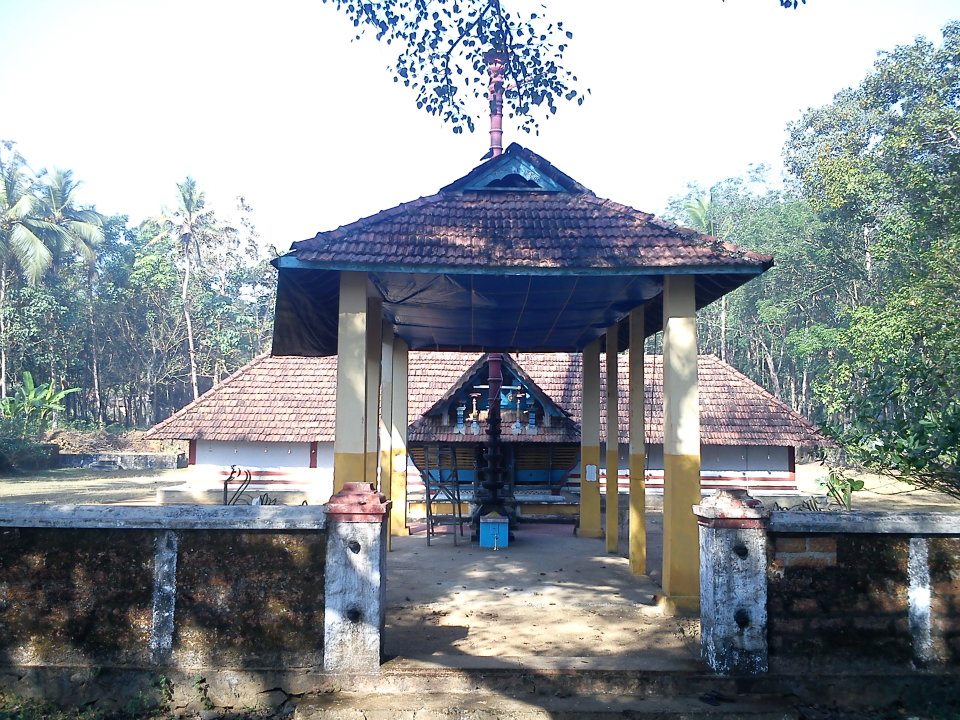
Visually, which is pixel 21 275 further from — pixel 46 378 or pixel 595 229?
pixel 595 229

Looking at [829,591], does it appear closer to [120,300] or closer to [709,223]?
[709,223]

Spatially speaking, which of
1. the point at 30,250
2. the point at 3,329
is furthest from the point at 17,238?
the point at 3,329

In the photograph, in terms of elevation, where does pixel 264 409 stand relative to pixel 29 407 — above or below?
below

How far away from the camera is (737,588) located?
18.9 ft

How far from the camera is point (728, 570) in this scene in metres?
5.78

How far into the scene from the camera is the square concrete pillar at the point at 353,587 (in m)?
5.68

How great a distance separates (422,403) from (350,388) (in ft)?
35.5

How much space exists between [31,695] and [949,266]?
21.2m

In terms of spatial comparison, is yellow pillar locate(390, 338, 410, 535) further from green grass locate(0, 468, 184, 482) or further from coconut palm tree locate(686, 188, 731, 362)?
coconut palm tree locate(686, 188, 731, 362)

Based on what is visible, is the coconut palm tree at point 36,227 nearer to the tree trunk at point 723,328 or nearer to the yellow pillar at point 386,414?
the yellow pillar at point 386,414

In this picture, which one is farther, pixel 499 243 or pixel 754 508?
pixel 499 243

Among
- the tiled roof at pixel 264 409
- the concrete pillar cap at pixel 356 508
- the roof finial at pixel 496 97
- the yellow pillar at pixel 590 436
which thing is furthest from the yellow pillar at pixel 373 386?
the tiled roof at pixel 264 409

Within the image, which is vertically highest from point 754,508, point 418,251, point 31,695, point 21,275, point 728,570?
point 21,275

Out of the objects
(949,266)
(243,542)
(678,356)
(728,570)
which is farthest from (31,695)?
(949,266)
